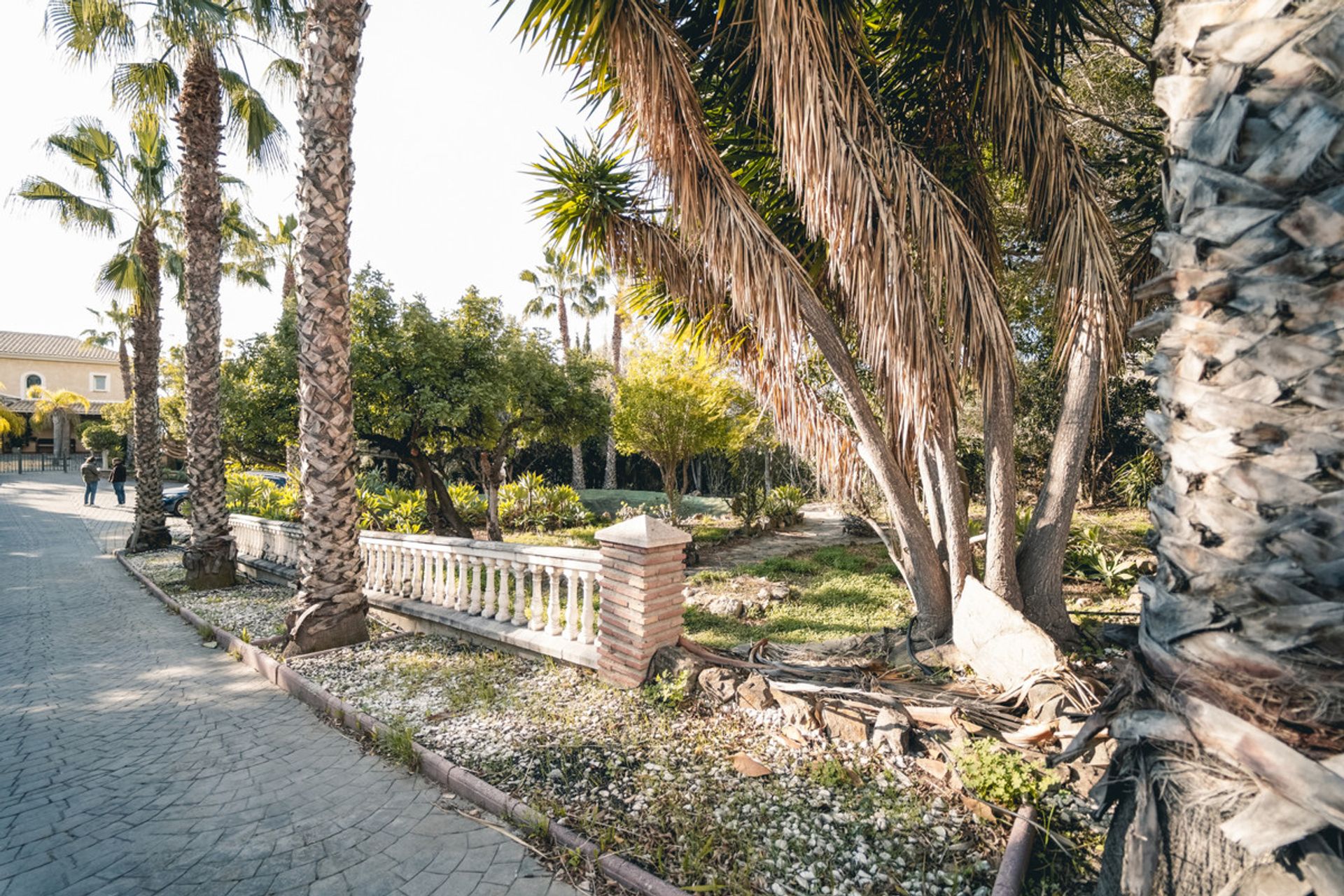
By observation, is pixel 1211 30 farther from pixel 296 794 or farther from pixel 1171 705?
pixel 296 794

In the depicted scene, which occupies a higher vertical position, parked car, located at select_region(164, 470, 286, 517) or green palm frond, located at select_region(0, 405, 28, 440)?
green palm frond, located at select_region(0, 405, 28, 440)

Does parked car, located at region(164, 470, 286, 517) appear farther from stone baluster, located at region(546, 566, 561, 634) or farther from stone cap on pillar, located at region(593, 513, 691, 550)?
stone cap on pillar, located at region(593, 513, 691, 550)

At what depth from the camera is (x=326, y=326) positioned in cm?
534

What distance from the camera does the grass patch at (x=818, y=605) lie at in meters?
6.33

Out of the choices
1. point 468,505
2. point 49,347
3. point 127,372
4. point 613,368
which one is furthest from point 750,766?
point 49,347

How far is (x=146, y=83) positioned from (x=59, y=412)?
38549mm

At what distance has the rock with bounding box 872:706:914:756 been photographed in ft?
10.9

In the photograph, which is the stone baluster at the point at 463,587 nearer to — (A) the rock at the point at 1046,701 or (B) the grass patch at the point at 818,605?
(B) the grass patch at the point at 818,605

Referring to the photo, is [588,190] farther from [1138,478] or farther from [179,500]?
[179,500]

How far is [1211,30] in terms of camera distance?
1387mm

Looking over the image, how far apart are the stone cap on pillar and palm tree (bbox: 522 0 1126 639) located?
4.72 ft

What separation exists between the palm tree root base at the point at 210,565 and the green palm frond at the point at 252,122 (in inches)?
255

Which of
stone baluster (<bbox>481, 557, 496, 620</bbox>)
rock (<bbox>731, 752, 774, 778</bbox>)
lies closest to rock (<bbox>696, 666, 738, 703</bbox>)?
rock (<bbox>731, 752, 774, 778</bbox>)

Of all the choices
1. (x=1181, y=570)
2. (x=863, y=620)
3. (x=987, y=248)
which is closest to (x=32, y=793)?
(x=1181, y=570)
